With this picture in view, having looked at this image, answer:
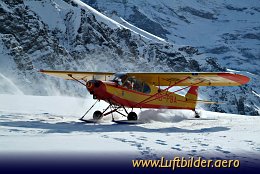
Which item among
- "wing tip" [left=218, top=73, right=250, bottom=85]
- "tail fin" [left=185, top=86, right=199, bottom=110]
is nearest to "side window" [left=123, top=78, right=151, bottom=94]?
"wing tip" [left=218, top=73, right=250, bottom=85]

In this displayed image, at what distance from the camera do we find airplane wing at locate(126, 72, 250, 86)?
13812mm

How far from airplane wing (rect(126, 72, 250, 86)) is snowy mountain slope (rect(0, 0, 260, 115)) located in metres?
54.9

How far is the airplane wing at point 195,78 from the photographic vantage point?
13812 millimetres

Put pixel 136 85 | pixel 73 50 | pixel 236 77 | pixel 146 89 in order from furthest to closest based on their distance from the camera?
pixel 73 50
pixel 146 89
pixel 136 85
pixel 236 77

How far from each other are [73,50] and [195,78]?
84383 mm

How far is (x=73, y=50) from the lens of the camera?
3848 inches

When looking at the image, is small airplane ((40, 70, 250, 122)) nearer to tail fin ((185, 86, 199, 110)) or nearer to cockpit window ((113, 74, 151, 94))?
cockpit window ((113, 74, 151, 94))

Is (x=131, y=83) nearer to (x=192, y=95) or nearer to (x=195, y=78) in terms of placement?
(x=195, y=78)

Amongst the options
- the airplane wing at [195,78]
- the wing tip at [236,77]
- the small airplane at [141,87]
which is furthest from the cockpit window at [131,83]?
the wing tip at [236,77]

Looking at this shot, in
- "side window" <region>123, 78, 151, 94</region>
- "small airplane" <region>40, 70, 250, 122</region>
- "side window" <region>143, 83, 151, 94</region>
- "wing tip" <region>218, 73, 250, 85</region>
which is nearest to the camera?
"small airplane" <region>40, 70, 250, 122</region>

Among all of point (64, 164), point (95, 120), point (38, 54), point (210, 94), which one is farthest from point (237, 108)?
point (64, 164)

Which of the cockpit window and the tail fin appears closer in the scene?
the cockpit window

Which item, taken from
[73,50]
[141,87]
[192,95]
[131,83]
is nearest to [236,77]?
[141,87]

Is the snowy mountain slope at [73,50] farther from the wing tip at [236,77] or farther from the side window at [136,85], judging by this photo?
the wing tip at [236,77]
